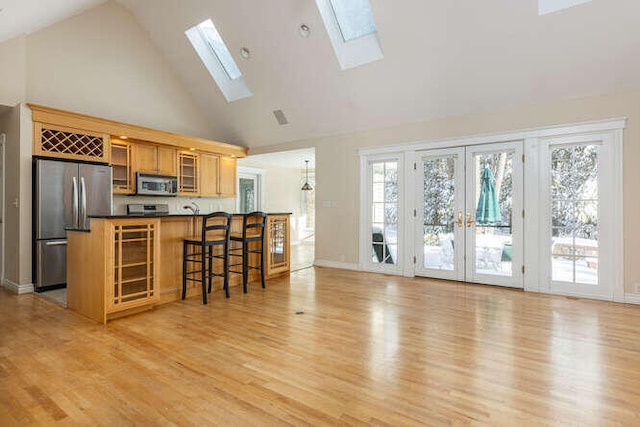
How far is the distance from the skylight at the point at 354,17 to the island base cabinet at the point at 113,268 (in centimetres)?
349

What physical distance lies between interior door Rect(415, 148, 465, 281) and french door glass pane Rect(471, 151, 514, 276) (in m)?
0.21

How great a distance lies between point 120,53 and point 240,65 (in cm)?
195

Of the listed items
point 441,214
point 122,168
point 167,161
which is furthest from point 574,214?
point 122,168

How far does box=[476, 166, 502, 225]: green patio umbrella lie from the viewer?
184 inches

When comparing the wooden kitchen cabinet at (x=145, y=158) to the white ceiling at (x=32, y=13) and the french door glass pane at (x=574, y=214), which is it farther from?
the french door glass pane at (x=574, y=214)

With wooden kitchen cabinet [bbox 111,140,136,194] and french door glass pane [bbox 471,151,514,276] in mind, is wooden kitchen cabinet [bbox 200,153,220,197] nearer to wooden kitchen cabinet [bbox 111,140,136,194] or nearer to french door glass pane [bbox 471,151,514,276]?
wooden kitchen cabinet [bbox 111,140,136,194]

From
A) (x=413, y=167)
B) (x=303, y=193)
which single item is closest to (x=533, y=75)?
(x=413, y=167)

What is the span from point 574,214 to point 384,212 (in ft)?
8.26

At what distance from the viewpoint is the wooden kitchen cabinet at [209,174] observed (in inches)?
256

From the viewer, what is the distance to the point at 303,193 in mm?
10195

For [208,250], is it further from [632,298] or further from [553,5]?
[632,298]

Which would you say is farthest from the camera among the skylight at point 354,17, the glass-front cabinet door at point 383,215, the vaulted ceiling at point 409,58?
the glass-front cabinet door at point 383,215

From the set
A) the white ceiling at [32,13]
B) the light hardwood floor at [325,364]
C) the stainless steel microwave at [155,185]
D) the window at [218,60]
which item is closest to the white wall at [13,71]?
the white ceiling at [32,13]

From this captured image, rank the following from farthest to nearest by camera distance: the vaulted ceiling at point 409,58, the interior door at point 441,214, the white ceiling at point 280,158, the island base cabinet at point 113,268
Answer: the white ceiling at point 280,158 → the interior door at point 441,214 → the vaulted ceiling at point 409,58 → the island base cabinet at point 113,268
